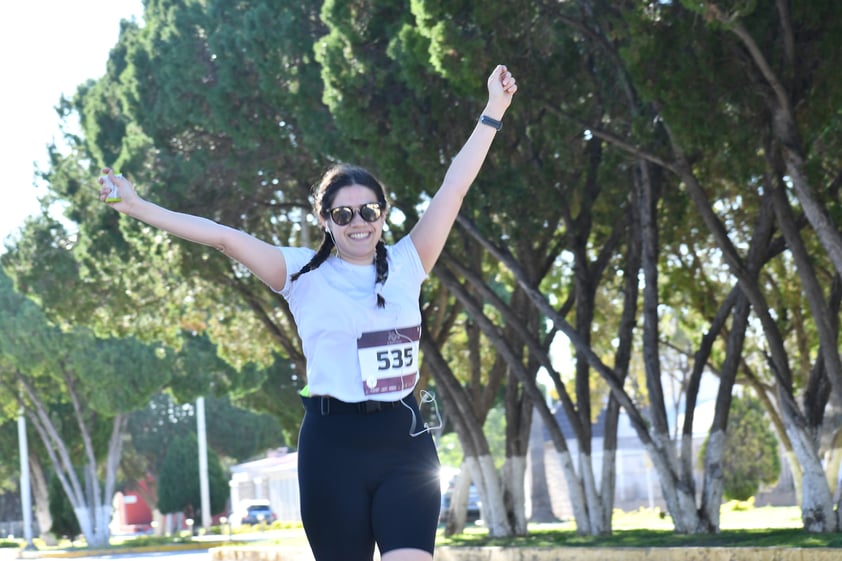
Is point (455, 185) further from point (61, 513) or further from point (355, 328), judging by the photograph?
point (61, 513)

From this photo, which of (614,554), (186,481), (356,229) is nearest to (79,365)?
(186,481)

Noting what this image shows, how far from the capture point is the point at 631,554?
562 inches

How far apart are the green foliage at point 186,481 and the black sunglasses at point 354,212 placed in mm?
61615

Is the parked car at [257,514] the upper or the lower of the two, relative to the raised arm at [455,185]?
upper

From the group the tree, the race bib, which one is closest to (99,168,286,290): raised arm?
the race bib

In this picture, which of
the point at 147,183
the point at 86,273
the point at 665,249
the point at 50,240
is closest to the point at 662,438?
the point at 665,249

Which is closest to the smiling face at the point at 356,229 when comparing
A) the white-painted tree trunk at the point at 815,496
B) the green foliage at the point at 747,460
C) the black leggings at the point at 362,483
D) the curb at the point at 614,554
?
the black leggings at the point at 362,483

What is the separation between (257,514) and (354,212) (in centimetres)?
7000

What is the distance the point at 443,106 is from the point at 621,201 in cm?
370

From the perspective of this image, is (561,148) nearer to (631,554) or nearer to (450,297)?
(631,554)

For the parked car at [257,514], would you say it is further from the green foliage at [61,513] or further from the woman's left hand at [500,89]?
the woman's left hand at [500,89]

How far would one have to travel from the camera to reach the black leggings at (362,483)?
419 cm

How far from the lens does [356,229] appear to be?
454 cm

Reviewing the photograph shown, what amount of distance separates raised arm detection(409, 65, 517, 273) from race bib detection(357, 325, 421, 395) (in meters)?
0.36
